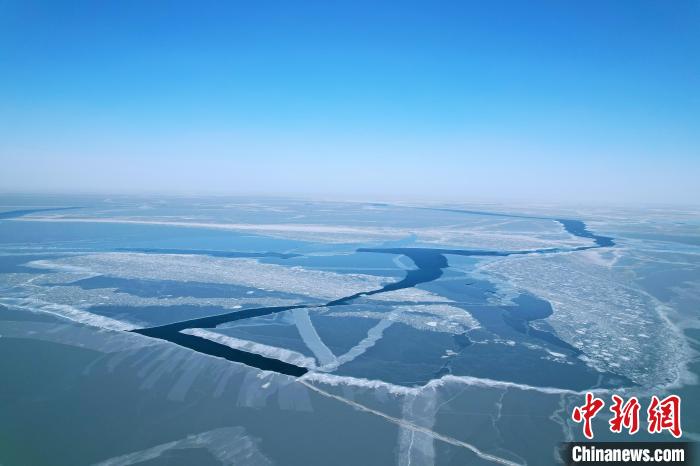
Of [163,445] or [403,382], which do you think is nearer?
[163,445]

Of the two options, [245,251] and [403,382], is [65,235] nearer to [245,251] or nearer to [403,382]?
[245,251]

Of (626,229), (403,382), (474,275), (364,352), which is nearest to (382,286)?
(474,275)

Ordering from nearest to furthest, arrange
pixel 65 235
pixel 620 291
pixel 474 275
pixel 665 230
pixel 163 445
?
pixel 163 445 < pixel 620 291 < pixel 474 275 < pixel 65 235 < pixel 665 230

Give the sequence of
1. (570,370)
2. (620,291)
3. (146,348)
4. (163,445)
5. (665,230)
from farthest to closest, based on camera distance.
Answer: (665,230)
(620,291)
(146,348)
(570,370)
(163,445)

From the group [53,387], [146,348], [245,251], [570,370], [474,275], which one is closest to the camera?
[53,387]

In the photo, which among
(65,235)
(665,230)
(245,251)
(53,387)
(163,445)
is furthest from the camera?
(665,230)

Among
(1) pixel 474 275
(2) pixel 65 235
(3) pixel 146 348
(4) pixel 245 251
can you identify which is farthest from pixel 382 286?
(2) pixel 65 235

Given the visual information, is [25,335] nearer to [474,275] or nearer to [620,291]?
[474,275]

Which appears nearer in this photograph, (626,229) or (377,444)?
(377,444)

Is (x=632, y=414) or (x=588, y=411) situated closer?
(x=632, y=414)
